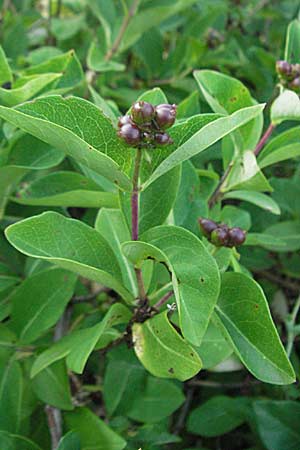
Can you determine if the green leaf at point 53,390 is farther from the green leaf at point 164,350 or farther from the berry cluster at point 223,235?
the berry cluster at point 223,235

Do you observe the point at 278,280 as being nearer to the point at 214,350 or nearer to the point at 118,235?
the point at 214,350

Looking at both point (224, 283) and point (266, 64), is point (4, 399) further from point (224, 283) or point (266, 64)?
point (266, 64)

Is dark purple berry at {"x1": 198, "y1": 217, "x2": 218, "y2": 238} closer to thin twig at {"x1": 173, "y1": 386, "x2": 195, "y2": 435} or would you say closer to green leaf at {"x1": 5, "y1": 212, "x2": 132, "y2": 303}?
green leaf at {"x1": 5, "y1": 212, "x2": 132, "y2": 303}

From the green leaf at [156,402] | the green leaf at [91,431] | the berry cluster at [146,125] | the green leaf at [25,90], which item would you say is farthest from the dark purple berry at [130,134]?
the green leaf at [156,402]

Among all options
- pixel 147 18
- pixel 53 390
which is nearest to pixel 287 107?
pixel 53 390

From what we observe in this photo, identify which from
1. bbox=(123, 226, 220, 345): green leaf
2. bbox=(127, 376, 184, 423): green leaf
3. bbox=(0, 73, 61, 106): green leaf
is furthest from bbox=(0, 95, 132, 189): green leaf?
bbox=(127, 376, 184, 423): green leaf

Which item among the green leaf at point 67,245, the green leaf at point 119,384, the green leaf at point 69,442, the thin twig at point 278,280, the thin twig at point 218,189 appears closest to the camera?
the green leaf at point 67,245
